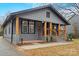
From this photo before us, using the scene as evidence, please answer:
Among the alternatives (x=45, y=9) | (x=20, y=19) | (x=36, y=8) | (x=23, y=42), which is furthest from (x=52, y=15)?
(x=23, y=42)

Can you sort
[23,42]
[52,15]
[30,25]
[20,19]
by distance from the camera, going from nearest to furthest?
[23,42] → [20,19] → [30,25] → [52,15]

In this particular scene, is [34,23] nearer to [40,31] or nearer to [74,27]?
[40,31]

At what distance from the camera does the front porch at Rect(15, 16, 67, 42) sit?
16016mm

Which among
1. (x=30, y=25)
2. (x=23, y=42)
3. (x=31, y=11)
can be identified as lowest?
(x=23, y=42)

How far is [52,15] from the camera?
18594 millimetres

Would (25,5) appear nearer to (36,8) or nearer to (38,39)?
(36,8)

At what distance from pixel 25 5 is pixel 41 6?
156 centimetres

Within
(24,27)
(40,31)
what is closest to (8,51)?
(24,27)

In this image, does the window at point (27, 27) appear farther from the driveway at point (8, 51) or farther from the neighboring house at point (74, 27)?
the neighboring house at point (74, 27)

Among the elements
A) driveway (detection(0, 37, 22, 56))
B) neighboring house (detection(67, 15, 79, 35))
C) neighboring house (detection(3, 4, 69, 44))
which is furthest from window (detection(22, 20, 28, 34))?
neighboring house (detection(67, 15, 79, 35))

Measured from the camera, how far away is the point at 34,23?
17328 millimetres

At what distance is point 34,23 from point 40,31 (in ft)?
3.87

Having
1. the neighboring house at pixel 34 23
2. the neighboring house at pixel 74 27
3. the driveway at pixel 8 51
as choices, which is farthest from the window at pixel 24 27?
the neighboring house at pixel 74 27

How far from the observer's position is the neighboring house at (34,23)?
1531cm
